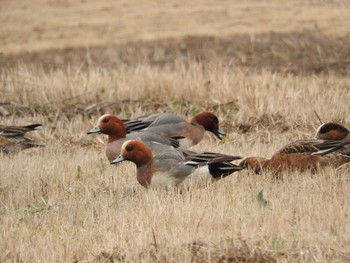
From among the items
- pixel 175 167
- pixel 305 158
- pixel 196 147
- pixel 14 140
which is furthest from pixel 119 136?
pixel 305 158

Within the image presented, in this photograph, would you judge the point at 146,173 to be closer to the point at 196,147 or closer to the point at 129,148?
the point at 129,148

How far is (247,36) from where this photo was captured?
2111 centimetres

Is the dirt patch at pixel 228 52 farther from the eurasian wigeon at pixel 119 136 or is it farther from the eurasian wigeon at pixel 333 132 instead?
the eurasian wigeon at pixel 333 132

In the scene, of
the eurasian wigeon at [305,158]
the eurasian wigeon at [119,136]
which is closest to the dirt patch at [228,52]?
the eurasian wigeon at [119,136]

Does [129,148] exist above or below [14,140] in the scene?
above

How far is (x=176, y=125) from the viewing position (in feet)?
28.3

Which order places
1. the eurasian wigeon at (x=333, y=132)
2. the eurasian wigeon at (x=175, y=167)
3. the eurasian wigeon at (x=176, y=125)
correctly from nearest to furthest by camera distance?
the eurasian wigeon at (x=175, y=167), the eurasian wigeon at (x=333, y=132), the eurasian wigeon at (x=176, y=125)

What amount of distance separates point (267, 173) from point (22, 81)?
623 centimetres

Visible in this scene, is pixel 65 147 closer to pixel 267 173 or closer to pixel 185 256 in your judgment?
pixel 267 173

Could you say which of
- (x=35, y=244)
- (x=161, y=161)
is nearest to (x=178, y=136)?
(x=161, y=161)

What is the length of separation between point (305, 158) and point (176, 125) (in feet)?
6.70

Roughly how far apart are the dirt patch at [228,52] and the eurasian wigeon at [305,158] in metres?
12.0

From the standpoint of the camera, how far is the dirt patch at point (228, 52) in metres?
19.5

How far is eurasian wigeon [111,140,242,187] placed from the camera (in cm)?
651
